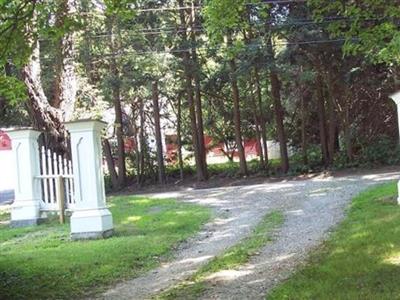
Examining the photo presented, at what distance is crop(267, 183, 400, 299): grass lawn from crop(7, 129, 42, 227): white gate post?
7.24 metres

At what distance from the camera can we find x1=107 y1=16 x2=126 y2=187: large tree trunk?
76.1 feet

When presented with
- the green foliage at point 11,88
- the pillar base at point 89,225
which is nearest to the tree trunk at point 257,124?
the pillar base at point 89,225

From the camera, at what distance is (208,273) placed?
23.5 feet

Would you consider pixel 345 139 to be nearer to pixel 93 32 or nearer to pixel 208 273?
pixel 93 32

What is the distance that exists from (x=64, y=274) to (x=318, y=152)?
66.4 ft

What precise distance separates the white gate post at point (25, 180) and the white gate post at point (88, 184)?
320cm

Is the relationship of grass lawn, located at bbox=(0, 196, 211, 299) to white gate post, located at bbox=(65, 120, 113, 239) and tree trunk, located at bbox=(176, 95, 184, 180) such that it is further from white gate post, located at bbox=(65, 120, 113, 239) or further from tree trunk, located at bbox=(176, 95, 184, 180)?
tree trunk, located at bbox=(176, 95, 184, 180)

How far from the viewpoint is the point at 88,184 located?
10.9 metres

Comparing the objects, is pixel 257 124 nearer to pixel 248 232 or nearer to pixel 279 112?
pixel 279 112

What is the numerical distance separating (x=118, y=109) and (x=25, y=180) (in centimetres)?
1256

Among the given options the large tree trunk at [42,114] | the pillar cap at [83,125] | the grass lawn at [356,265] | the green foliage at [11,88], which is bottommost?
the grass lawn at [356,265]

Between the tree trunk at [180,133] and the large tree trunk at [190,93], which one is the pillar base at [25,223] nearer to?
the large tree trunk at [190,93]

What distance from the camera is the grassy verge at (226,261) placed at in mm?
6316

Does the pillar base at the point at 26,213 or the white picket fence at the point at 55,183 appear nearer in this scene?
the white picket fence at the point at 55,183
